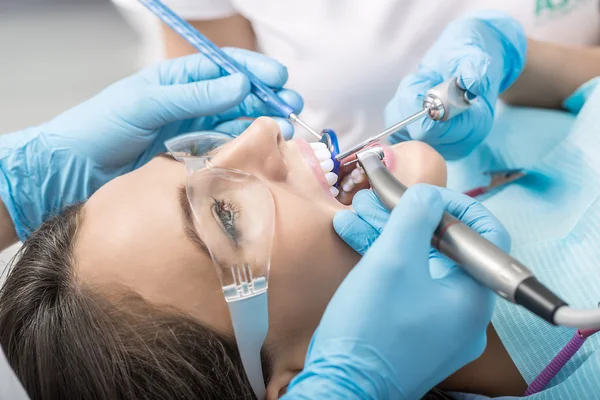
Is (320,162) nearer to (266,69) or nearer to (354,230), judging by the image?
(354,230)

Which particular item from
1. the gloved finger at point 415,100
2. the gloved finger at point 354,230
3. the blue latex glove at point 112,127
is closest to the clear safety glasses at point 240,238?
the gloved finger at point 354,230

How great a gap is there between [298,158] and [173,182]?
247 millimetres

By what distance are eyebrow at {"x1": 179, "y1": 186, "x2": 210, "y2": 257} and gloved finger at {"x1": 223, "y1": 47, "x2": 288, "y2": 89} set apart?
1.62 ft

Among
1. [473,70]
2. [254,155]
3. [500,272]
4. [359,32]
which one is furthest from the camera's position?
[359,32]

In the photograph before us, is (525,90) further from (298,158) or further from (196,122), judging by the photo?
(196,122)

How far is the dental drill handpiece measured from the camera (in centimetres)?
58

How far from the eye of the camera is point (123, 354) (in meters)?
0.82

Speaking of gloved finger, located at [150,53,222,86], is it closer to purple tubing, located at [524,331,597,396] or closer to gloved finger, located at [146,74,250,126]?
gloved finger, located at [146,74,250,126]

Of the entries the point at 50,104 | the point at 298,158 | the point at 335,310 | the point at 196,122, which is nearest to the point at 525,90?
the point at 298,158

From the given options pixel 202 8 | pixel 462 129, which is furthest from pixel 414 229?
pixel 202 8

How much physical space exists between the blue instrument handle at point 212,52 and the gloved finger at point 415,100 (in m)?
0.26

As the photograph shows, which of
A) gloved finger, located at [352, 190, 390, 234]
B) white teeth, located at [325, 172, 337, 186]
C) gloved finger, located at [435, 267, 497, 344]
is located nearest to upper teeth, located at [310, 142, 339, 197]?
white teeth, located at [325, 172, 337, 186]

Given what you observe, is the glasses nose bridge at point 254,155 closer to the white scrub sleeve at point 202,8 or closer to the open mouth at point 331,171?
the open mouth at point 331,171

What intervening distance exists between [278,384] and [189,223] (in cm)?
32
